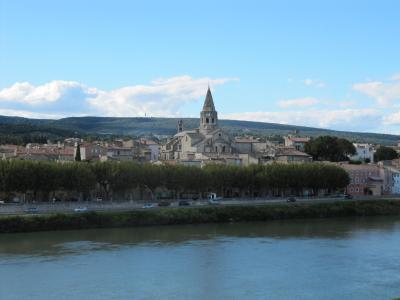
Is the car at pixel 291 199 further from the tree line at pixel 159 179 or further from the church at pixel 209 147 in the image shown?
the church at pixel 209 147

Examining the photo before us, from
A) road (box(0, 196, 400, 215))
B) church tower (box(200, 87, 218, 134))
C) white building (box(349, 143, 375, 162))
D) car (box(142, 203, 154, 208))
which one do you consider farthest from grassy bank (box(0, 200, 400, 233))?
white building (box(349, 143, 375, 162))

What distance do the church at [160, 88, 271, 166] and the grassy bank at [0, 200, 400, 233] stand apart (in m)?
13.2

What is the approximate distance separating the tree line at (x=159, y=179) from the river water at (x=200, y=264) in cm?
673

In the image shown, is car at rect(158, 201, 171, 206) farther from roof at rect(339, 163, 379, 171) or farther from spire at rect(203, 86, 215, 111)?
spire at rect(203, 86, 215, 111)

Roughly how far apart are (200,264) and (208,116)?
143 ft

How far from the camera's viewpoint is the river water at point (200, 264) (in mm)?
22391

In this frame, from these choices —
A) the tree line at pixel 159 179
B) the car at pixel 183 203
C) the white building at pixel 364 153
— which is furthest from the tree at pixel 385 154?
the car at pixel 183 203

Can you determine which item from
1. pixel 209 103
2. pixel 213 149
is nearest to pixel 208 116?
pixel 209 103

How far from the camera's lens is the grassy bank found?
36.3 metres

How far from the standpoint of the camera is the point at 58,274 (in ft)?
80.2

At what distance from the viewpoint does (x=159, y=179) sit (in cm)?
4797

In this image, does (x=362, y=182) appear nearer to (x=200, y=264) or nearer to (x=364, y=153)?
(x=364, y=153)

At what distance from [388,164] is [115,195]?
105ft

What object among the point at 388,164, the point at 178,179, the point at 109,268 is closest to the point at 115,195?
the point at 178,179
